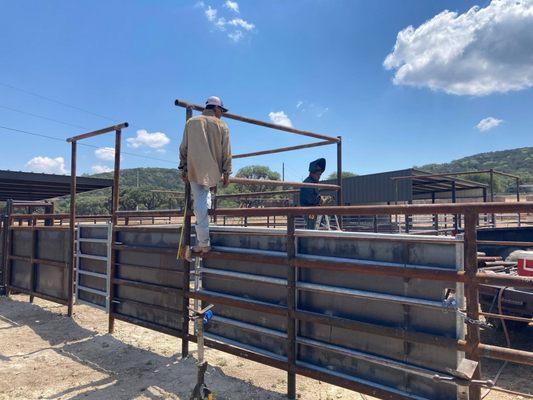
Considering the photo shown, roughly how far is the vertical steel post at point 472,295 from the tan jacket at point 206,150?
7.28 ft

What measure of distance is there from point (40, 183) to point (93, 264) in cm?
587

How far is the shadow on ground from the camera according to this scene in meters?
3.56

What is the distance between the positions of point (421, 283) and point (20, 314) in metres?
6.63

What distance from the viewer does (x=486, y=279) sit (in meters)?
2.37

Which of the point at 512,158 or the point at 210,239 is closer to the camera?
the point at 210,239

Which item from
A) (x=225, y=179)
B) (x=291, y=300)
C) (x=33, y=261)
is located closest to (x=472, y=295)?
(x=291, y=300)

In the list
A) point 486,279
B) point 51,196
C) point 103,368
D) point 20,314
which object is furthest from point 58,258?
Result: point 51,196

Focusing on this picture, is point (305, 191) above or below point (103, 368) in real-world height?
above

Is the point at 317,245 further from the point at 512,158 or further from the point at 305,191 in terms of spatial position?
the point at 512,158

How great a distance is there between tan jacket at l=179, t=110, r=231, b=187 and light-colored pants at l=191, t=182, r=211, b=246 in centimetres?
10

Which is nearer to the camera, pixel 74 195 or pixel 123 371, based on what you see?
pixel 123 371

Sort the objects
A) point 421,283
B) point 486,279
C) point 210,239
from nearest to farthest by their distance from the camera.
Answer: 1. point 486,279
2. point 421,283
3. point 210,239

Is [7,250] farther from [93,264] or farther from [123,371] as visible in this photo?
[123,371]

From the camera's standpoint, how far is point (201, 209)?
12.3 ft
